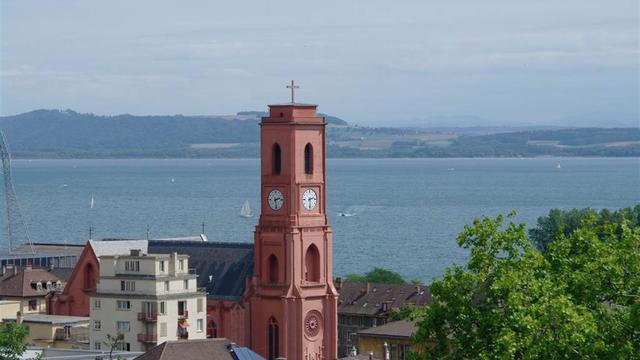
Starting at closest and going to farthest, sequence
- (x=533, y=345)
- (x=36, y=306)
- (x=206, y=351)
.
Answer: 1. (x=533, y=345)
2. (x=206, y=351)
3. (x=36, y=306)

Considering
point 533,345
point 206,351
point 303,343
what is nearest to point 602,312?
point 533,345

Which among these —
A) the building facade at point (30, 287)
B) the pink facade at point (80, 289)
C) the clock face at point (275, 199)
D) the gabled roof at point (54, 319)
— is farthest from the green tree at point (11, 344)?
the building facade at point (30, 287)

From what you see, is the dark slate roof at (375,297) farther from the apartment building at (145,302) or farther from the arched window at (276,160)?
the apartment building at (145,302)

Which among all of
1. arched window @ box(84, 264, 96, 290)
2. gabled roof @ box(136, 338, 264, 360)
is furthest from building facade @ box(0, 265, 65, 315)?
gabled roof @ box(136, 338, 264, 360)

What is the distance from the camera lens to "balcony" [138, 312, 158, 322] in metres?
87.1

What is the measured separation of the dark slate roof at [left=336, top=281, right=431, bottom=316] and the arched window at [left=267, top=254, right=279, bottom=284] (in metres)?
15.8

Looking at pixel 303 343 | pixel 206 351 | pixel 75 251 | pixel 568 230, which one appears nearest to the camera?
pixel 206 351

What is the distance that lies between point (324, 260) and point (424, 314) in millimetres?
39487

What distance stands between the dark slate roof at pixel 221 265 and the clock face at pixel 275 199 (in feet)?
11.1

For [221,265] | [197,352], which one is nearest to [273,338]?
[221,265]

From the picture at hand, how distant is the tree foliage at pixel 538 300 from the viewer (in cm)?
4950

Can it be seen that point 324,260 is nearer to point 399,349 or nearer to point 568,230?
point 399,349

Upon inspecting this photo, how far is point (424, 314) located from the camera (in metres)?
53.5

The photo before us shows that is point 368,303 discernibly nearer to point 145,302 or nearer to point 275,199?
point 275,199
